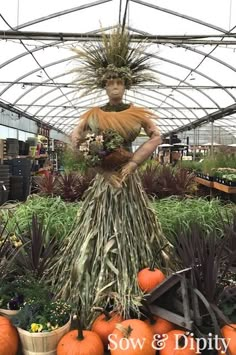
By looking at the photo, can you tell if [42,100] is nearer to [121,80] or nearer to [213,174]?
[213,174]

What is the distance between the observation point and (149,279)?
1472 millimetres

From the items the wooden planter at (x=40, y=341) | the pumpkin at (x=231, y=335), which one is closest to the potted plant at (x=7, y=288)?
the wooden planter at (x=40, y=341)

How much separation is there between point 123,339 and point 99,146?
72cm

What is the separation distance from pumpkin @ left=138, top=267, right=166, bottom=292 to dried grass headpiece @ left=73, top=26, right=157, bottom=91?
33.2 inches

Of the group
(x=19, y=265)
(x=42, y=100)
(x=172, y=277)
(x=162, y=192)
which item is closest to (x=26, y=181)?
(x=162, y=192)

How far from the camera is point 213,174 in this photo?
692 cm

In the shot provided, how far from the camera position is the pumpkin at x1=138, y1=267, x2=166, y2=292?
4.79 ft

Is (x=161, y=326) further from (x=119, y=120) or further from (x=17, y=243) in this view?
(x=17, y=243)

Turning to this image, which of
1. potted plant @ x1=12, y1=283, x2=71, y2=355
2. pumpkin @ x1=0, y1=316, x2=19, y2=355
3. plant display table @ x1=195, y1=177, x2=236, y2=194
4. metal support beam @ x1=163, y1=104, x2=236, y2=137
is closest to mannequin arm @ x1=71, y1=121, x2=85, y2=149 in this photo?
potted plant @ x1=12, y1=283, x2=71, y2=355

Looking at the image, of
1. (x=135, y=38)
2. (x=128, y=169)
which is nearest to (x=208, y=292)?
(x=128, y=169)

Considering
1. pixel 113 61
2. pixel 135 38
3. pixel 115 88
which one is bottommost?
pixel 115 88

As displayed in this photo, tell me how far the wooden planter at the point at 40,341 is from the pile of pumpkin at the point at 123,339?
27 mm

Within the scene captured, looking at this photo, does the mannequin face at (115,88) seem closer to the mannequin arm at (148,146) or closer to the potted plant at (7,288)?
the mannequin arm at (148,146)

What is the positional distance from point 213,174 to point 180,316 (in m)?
5.87
